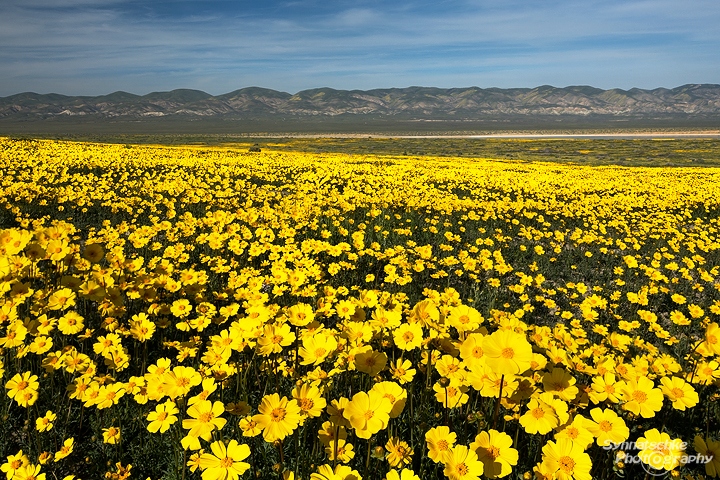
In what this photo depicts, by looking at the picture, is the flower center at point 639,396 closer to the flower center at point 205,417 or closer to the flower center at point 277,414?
the flower center at point 277,414

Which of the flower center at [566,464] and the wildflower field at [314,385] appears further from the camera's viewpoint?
the wildflower field at [314,385]

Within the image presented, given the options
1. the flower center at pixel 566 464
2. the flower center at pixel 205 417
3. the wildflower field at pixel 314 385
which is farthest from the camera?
the flower center at pixel 205 417

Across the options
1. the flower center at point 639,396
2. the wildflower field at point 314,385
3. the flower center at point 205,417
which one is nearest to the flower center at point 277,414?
the wildflower field at point 314,385

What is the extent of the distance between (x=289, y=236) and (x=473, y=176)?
14.2m

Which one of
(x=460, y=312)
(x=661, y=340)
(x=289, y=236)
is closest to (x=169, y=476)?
(x=460, y=312)

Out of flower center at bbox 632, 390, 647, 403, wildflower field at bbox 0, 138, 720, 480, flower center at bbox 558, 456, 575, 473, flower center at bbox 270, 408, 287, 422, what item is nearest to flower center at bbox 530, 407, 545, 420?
wildflower field at bbox 0, 138, 720, 480

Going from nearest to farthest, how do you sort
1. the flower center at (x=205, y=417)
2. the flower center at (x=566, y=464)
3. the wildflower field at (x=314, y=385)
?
the flower center at (x=566, y=464), the wildflower field at (x=314, y=385), the flower center at (x=205, y=417)

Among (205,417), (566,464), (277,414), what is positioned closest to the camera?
(566,464)

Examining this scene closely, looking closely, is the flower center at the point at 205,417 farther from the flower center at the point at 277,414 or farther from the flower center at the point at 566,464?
the flower center at the point at 566,464

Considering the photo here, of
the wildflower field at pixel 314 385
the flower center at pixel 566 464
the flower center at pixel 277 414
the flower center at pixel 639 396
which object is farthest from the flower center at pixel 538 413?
the flower center at pixel 277 414

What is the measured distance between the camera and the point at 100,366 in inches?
148

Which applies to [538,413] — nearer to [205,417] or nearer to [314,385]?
[314,385]

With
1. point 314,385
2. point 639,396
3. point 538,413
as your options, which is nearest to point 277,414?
point 314,385

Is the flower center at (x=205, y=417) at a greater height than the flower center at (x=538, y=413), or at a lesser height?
lesser
